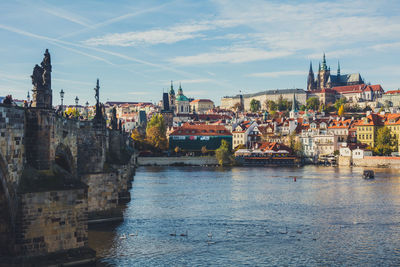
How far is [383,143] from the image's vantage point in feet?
398

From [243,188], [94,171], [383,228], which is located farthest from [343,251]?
[243,188]

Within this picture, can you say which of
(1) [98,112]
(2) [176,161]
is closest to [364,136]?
(2) [176,161]

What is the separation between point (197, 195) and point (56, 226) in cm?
3526

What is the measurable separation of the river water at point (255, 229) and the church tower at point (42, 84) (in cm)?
818

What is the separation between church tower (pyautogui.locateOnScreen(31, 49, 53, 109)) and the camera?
24.3 meters

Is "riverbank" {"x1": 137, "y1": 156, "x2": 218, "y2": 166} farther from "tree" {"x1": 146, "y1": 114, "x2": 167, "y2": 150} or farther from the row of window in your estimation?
the row of window

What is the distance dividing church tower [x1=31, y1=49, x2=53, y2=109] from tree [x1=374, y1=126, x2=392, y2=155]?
349 feet

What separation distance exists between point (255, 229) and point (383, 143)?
93280 millimetres

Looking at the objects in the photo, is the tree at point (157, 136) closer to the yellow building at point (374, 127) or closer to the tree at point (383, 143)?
the yellow building at point (374, 127)

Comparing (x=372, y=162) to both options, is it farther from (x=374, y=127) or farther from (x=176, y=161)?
(x=176, y=161)

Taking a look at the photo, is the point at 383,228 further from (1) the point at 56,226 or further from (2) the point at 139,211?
(1) the point at 56,226

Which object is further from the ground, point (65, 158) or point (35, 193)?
point (65, 158)

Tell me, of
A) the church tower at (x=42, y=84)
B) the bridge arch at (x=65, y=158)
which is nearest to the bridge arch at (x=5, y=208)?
the church tower at (x=42, y=84)

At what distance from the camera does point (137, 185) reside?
6881 centimetres
